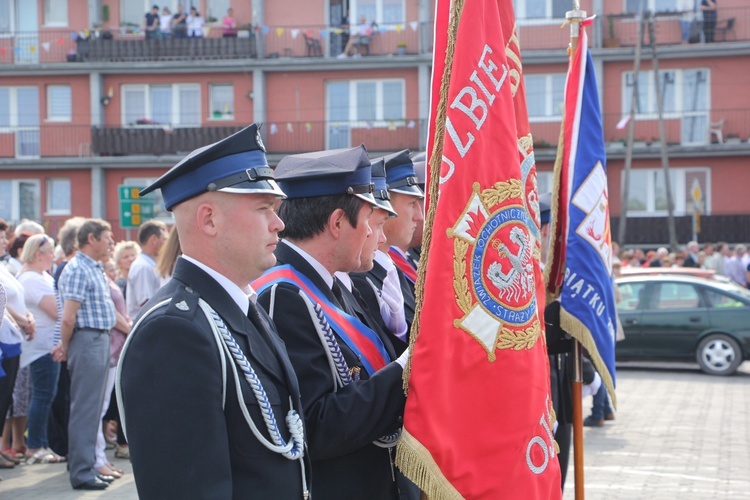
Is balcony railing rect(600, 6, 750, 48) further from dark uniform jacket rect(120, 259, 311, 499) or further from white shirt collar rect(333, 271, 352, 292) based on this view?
dark uniform jacket rect(120, 259, 311, 499)

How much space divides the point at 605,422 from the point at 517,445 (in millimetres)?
8861

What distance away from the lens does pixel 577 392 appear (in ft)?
19.1

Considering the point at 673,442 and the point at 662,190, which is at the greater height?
the point at 662,190

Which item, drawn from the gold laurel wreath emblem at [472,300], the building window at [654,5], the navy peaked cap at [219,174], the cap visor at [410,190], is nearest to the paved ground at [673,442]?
the cap visor at [410,190]

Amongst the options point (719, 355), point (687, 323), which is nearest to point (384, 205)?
point (687, 323)

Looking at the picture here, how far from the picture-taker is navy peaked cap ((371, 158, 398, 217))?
3.85 meters

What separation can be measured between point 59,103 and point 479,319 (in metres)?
36.6

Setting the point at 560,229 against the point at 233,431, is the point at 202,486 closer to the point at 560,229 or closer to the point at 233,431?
the point at 233,431

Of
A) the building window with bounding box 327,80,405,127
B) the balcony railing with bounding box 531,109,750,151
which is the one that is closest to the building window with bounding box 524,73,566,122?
the balcony railing with bounding box 531,109,750,151

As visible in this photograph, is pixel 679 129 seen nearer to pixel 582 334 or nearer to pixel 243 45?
pixel 243 45

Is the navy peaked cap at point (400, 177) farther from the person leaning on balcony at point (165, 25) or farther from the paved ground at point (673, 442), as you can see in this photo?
the person leaning on balcony at point (165, 25)

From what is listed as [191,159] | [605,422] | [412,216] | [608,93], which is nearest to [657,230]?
[608,93]

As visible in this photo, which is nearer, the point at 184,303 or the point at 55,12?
the point at 184,303

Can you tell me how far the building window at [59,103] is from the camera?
37.5 meters
